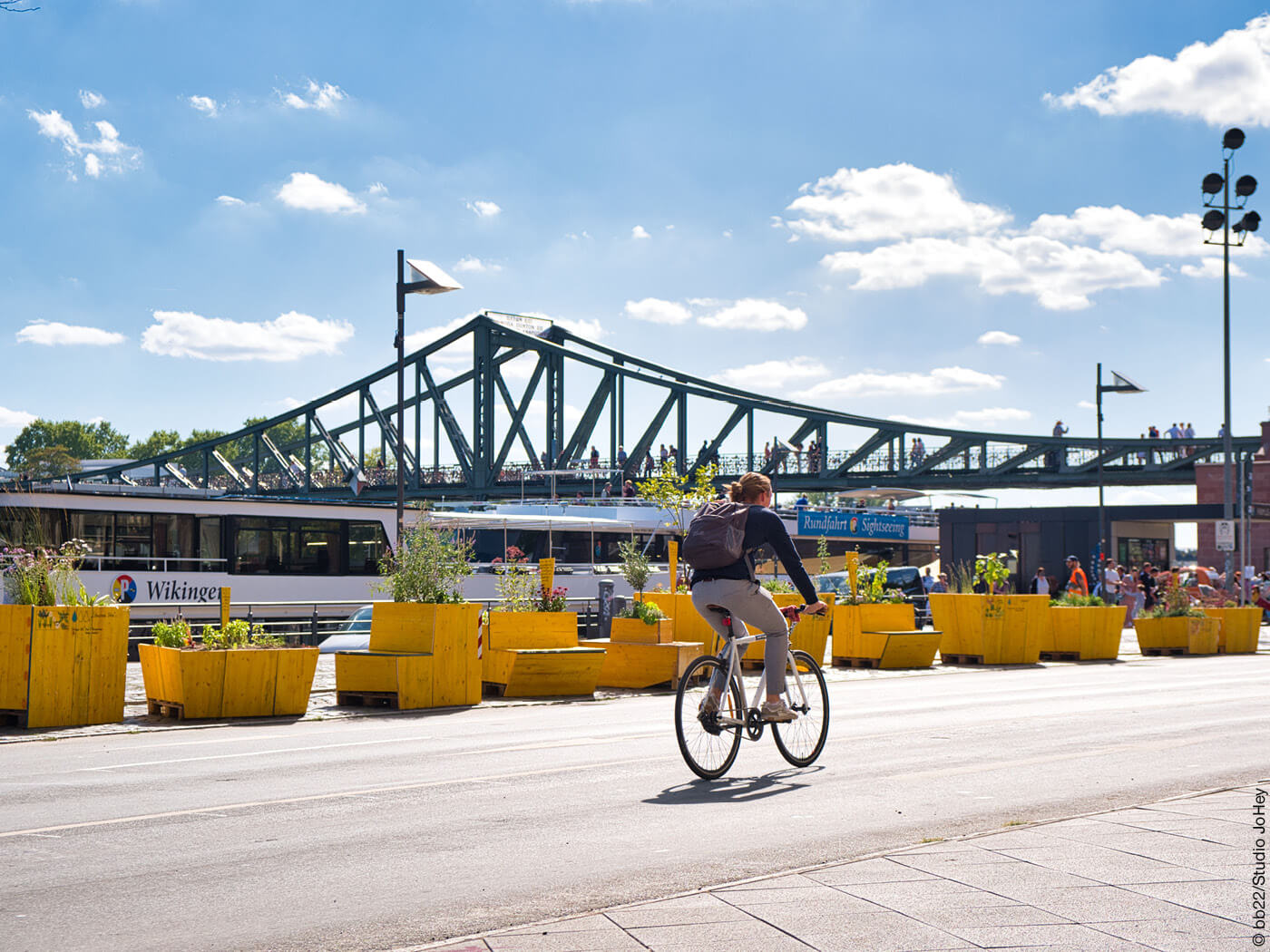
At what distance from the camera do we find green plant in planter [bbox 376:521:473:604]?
508 inches

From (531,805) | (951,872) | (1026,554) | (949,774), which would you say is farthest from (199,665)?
(1026,554)

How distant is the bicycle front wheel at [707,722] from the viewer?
24.4ft

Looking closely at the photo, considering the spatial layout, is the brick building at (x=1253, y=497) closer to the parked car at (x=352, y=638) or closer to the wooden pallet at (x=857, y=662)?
the wooden pallet at (x=857, y=662)

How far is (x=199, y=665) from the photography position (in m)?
11.6

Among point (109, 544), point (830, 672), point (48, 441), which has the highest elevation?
point (48, 441)

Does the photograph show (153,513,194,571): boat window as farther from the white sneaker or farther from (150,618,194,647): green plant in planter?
the white sneaker

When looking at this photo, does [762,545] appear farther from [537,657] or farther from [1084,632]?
[1084,632]

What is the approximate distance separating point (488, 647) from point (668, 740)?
197 inches

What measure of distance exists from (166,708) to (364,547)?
20.1 meters

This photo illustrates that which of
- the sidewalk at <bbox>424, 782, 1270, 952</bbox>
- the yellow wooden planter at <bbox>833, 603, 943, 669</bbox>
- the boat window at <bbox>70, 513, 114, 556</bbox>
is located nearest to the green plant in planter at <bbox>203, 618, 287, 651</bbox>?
the sidewalk at <bbox>424, 782, 1270, 952</bbox>

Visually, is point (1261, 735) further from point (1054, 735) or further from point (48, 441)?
point (48, 441)

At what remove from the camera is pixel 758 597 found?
293 inches

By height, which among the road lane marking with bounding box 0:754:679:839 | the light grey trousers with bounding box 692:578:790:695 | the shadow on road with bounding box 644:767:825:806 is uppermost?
the light grey trousers with bounding box 692:578:790:695

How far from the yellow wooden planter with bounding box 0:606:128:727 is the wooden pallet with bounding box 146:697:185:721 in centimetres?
43
